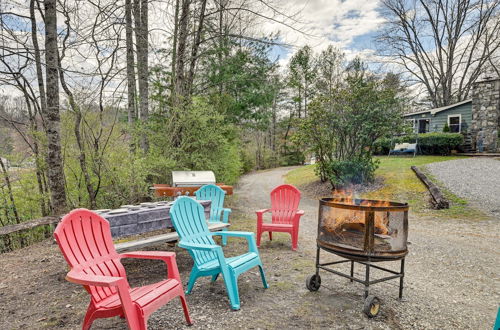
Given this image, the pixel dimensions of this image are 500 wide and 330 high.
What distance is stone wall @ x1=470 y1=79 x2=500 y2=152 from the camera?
14.3 meters

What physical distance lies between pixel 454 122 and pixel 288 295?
1741cm

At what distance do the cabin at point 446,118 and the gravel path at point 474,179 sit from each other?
4.42 m

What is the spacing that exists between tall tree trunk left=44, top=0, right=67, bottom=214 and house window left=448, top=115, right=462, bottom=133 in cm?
1793

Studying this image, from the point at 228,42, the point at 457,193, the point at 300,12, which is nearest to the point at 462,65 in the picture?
the point at 457,193

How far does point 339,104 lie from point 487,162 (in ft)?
23.7

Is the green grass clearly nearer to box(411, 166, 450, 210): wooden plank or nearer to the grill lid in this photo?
box(411, 166, 450, 210): wooden plank

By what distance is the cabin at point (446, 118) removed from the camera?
1583 cm

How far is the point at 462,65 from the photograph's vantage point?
68.0ft

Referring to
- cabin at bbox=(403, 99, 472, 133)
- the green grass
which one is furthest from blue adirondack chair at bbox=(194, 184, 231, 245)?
cabin at bbox=(403, 99, 472, 133)

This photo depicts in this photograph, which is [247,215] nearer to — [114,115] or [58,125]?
[114,115]

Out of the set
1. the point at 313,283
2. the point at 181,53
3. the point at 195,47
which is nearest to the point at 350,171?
the point at 195,47

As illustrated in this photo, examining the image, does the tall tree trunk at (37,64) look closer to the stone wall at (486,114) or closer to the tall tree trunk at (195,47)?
the tall tree trunk at (195,47)

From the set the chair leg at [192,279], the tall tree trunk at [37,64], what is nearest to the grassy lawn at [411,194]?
the chair leg at [192,279]

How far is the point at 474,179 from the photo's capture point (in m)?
9.20
